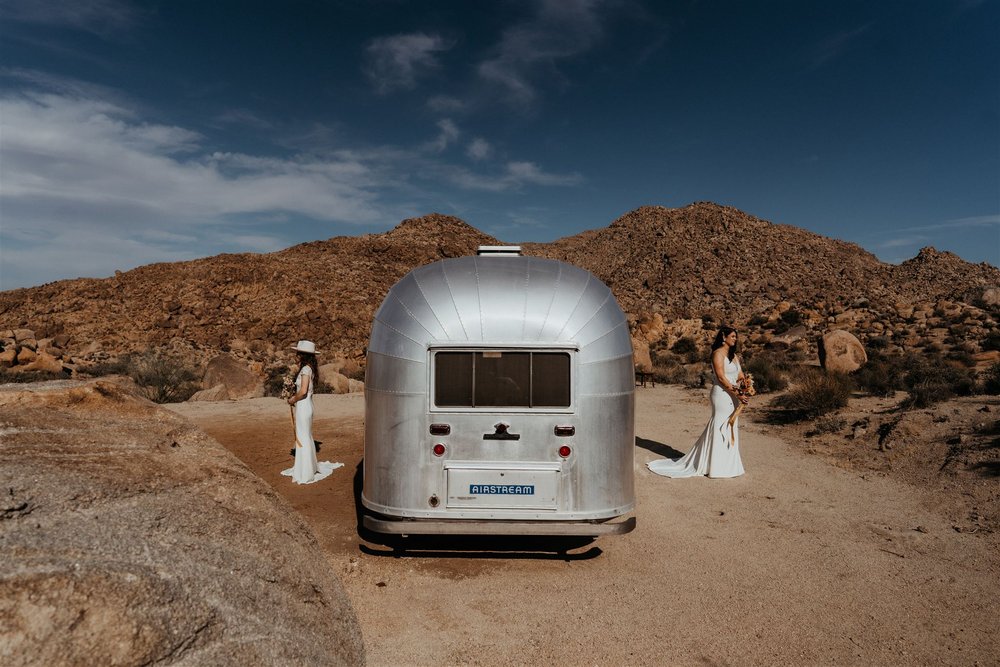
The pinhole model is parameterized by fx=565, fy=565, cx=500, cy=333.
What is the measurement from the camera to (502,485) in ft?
15.7

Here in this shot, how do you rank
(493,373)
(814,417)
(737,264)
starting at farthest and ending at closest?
(737,264) < (814,417) < (493,373)

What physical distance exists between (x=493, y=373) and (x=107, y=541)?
2976 mm

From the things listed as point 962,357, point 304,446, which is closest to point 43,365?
point 304,446

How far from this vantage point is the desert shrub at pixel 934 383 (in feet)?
36.4

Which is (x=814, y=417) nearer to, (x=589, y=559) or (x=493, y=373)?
(x=589, y=559)

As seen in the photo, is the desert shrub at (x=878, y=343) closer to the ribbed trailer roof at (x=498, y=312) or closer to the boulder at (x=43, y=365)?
the ribbed trailer roof at (x=498, y=312)

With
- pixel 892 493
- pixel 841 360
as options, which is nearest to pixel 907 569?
pixel 892 493

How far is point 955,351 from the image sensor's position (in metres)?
19.6

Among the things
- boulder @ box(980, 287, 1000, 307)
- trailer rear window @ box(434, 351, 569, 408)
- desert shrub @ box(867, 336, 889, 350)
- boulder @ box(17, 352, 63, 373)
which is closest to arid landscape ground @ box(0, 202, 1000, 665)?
trailer rear window @ box(434, 351, 569, 408)

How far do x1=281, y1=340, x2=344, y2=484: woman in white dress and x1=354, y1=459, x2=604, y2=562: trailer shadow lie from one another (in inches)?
87.5

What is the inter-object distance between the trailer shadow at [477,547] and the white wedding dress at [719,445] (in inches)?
118

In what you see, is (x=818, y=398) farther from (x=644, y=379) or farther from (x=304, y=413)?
(x=304, y=413)

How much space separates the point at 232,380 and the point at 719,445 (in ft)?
46.0

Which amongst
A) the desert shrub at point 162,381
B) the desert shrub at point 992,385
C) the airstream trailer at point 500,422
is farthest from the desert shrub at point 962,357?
the desert shrub at point 162,381
